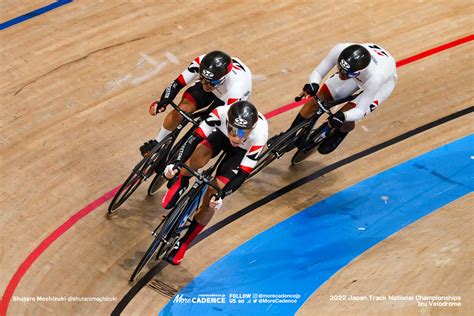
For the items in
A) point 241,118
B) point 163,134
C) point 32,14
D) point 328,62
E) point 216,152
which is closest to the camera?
point 241,118

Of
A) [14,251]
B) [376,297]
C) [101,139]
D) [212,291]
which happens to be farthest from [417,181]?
[14,251]

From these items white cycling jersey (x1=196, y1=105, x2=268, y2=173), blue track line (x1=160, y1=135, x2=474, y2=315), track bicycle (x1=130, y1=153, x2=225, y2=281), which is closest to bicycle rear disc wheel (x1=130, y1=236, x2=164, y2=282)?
track bicycle (x1=130, y1=153, x2=225, y2=281)

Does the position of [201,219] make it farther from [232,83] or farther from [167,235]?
[232,83]

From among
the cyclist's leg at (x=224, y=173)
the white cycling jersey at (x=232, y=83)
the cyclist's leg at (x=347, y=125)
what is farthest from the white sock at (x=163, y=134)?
the cyclist's leg at (x=347, y=125)

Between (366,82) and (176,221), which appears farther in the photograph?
(366,82)

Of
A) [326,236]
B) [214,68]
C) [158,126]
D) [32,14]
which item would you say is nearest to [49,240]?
[158,126]

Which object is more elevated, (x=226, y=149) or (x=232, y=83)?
(x=232, y=83)

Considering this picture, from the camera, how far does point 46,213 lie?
7109mm

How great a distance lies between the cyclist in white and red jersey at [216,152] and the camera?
6.20 meters

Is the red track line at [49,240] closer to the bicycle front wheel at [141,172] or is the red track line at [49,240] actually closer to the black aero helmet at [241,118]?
the bicycle front wheel at [141,172]

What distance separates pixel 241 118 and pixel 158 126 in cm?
227

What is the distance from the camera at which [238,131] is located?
239 inches

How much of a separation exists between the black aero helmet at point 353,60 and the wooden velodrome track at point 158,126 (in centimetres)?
128

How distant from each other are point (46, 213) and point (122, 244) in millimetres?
756
